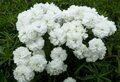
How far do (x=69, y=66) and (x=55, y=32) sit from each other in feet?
1.56

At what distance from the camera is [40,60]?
121 inches

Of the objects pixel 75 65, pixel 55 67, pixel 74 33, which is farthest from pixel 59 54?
pixel 75 65

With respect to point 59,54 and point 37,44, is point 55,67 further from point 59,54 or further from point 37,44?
point 37,44

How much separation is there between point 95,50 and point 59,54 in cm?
31

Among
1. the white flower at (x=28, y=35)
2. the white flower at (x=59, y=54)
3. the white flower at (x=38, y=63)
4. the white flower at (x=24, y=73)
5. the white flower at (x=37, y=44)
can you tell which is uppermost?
the white flower at (x=28, y=35)

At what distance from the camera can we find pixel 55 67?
10.3 feet

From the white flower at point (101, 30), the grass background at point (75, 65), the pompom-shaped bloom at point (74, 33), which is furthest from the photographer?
the grass background at point (75, 65)

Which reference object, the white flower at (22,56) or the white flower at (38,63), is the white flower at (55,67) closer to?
the white flower at (38,63)

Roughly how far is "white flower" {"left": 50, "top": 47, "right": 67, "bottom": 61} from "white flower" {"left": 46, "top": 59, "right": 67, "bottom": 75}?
3cm

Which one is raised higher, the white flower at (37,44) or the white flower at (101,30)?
the white flower at (101,30)

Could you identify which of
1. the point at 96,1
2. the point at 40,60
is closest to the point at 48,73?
the point at 40,60

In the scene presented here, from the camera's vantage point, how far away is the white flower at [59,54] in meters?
3.13

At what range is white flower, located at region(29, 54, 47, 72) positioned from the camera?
307cm

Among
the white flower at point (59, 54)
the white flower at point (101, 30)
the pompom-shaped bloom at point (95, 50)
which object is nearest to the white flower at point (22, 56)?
the white flower at point (59, 54)
